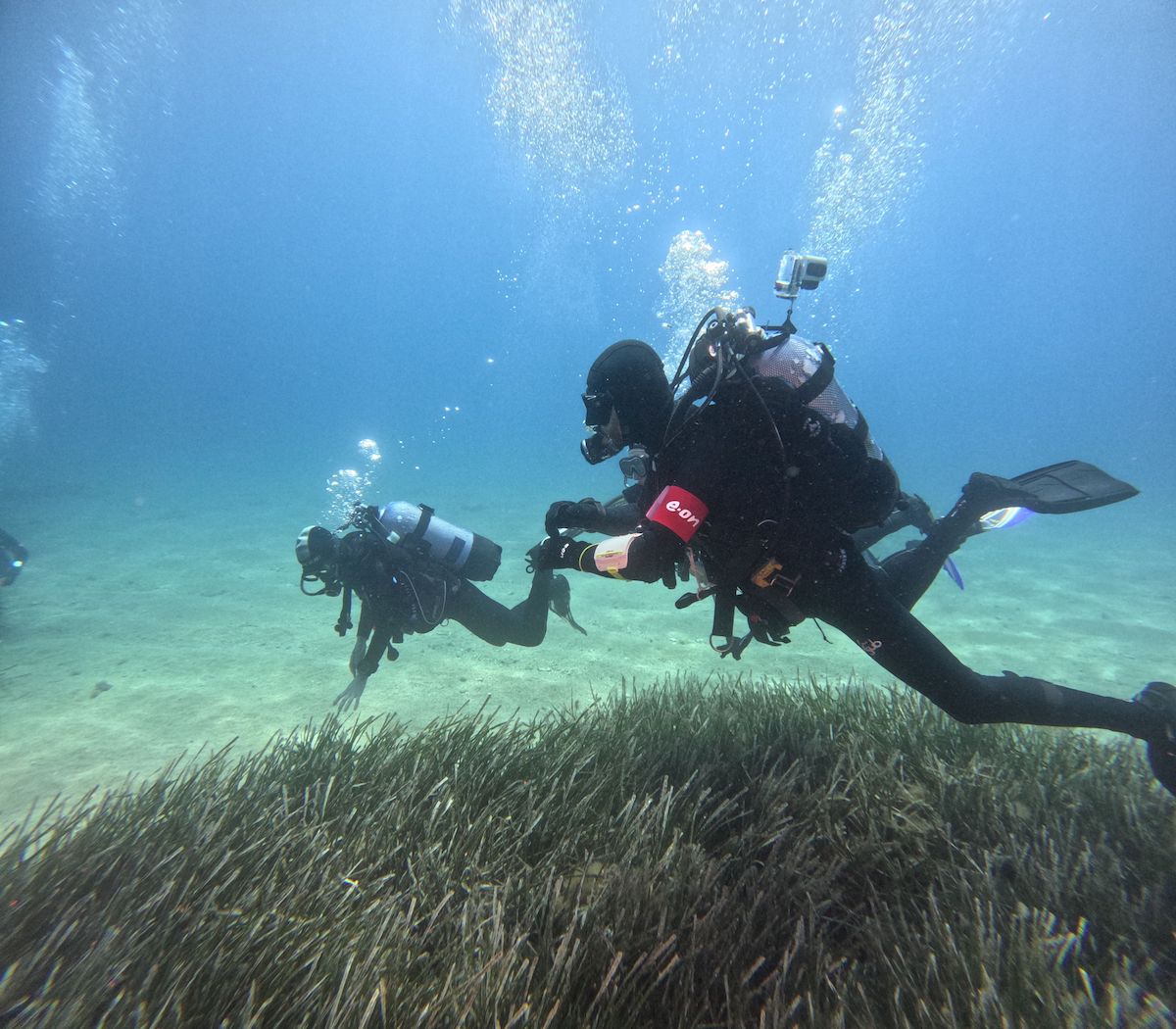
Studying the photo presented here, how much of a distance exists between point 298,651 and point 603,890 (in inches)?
340

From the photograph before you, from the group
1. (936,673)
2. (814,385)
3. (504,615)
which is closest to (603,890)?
(936,673)

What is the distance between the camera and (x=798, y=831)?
2936mm

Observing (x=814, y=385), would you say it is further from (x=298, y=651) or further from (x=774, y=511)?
(x=298, y=651)

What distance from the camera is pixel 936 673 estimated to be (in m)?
3.15

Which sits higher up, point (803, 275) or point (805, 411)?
point (803, 275)

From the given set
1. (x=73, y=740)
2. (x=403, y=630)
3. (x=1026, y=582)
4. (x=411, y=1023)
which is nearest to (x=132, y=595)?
(x=73, y=740)

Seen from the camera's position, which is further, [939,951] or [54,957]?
[939,951]

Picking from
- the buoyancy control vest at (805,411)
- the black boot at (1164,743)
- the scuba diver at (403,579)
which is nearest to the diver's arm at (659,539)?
the buoyancy control vest at (805,411)

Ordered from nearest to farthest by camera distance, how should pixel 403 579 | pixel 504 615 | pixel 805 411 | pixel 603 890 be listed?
pixel 603 890 → pixel 805 411 → pixel 403 579 → pixel 504 615

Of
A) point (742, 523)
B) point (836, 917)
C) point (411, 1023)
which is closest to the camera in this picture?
point (411, 1023)

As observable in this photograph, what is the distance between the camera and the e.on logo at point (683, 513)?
273cm

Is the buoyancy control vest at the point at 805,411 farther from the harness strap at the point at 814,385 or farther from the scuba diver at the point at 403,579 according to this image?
the scuba diver at the point at 403,579

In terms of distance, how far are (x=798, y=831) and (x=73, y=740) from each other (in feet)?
24.2

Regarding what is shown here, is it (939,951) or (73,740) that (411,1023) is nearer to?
(939,951)
